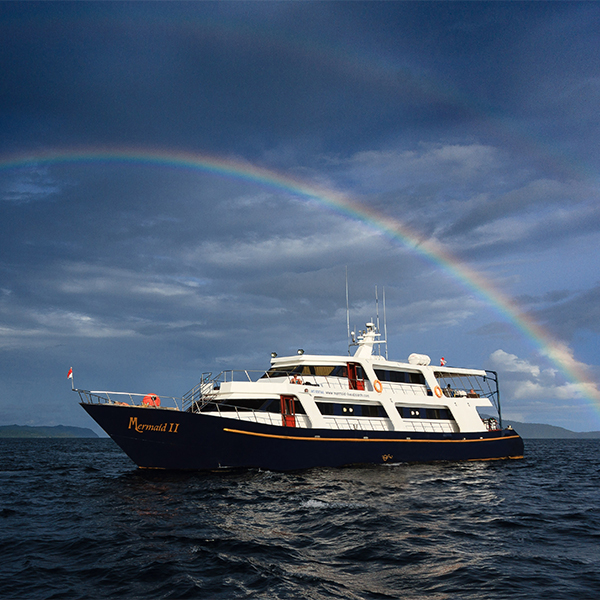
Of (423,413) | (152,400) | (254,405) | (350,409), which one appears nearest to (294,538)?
(254,405)

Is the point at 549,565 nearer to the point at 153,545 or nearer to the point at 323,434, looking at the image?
the point at 153,545

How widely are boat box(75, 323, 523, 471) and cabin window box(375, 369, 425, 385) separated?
2.3 inches

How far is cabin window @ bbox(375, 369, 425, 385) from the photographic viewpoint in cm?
2647

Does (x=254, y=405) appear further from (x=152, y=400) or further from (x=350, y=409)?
(x=350, y=409)

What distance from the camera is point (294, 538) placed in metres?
11.4

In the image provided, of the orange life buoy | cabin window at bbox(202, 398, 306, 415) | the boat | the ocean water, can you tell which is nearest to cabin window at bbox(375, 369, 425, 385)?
the boat

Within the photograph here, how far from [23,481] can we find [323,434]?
1349cm

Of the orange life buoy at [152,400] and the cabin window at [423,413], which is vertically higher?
the orange life buoy at [152,400]

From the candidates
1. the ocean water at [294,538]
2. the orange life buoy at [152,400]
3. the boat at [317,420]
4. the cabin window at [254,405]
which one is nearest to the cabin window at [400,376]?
the boat at [317,420]

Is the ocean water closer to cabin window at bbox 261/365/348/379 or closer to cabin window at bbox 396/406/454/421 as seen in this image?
cabin window at bbox 261/365/348/379

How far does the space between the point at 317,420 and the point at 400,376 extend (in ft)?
22.1

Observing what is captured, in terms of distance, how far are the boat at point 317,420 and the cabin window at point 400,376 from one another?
57mm

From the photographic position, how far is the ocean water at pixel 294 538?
8.18 meters

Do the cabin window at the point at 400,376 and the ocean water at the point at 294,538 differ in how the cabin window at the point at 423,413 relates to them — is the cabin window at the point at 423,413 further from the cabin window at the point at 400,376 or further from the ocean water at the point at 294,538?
Answer: the ocean water at the point at 294,538
